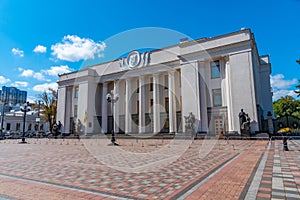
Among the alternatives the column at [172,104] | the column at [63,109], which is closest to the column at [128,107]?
the column at [172,104]

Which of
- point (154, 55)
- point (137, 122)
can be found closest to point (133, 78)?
point (154, 55)

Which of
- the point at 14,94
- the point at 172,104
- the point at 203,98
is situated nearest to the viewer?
the point at 203,98

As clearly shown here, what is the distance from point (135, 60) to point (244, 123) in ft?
64.8

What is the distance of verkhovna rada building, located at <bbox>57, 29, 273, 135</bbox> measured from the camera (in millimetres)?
23609

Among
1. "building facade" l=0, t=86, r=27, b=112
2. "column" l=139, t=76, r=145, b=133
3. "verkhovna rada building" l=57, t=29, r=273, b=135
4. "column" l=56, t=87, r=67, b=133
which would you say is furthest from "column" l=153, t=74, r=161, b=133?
"building facade" l=0, t=86, r=27, b=112

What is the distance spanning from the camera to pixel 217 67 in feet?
85.9

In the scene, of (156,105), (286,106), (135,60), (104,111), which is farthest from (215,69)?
(286,106)

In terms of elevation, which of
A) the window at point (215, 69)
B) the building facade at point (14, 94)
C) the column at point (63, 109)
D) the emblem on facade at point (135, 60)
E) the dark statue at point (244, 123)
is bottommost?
the dark statue at point (244, 123)

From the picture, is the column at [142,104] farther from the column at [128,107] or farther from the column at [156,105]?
the column at [156,105]

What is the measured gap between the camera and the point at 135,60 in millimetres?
33500

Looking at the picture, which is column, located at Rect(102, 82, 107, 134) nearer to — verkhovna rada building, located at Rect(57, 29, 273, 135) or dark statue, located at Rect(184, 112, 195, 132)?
verkhovna rada building, located at Rect(57, 29, 273, 135)

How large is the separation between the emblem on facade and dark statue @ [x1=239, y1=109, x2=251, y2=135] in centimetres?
1638

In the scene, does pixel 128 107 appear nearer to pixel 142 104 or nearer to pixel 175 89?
pixel 142 104

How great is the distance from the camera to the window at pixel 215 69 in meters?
26.0
